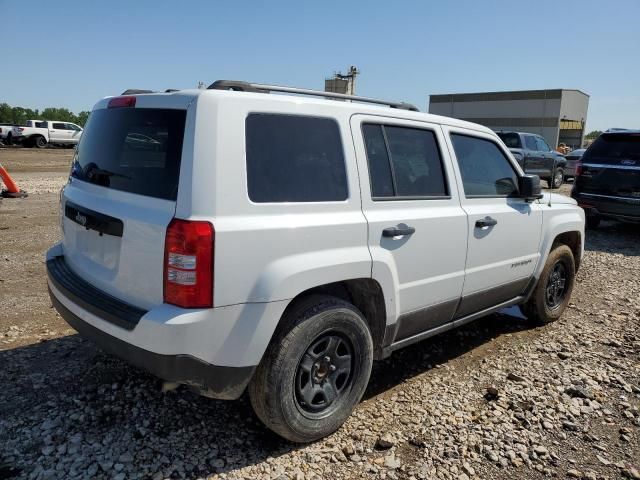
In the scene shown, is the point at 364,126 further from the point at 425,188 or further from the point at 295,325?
the point at 295,325

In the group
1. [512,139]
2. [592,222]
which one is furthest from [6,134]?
[592,222]

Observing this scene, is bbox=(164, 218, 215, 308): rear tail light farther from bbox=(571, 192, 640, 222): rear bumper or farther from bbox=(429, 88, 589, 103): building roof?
bbox=(429, 88, 589, 103): building roof

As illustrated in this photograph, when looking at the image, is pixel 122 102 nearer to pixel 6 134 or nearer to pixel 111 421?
pixel 111 421

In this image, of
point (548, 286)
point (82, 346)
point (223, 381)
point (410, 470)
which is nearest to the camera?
A: point (223, 381)

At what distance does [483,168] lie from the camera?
13.4 ft

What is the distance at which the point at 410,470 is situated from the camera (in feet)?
9.20

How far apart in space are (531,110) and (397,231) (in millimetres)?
61531

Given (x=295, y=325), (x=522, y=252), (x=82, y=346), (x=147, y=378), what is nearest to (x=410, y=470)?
(x=295, y=325)

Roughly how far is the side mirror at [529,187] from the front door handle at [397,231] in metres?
1.56

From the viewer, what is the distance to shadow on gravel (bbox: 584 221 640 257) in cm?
890

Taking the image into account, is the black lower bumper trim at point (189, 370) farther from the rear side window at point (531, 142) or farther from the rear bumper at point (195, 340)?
the rear side window at point (531, 142)

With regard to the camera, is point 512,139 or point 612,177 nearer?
point 612,177

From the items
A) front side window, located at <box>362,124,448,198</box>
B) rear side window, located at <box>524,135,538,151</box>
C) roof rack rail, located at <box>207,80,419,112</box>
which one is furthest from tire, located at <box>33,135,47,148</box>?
front side window, located at <box>362,124,448,198</box>

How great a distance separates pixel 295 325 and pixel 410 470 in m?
1.03
